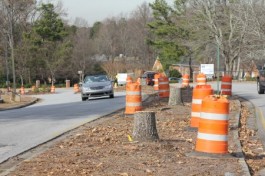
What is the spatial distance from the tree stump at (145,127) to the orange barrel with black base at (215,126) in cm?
166

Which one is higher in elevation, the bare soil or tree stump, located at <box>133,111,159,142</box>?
tree stump, located at <box>133,111,159,142</box>

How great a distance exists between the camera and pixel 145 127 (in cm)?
1013

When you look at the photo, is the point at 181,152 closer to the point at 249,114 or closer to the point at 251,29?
the point at 249,114

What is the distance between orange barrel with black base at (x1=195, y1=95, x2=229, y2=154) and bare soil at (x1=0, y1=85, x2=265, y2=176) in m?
0.17

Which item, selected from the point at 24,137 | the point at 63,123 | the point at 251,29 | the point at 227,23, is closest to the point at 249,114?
the point at 63,123

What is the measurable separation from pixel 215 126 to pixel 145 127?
191cm

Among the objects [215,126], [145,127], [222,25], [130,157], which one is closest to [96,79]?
[145,127]

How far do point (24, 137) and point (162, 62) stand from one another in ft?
200

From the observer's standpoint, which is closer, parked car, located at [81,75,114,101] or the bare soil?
→ the bare soil

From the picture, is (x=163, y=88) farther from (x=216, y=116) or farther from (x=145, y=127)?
(x=216, y=116)

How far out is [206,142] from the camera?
8602mm

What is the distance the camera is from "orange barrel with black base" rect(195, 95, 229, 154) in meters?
8.55

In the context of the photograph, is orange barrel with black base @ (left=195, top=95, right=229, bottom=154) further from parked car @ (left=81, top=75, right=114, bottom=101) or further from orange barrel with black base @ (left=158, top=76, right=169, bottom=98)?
parked car @ (left=81, top=75, right=114, bottom=101)

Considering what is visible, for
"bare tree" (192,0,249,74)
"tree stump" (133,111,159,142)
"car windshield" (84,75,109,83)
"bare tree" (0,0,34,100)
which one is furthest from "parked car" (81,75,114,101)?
"bare tree" (0,0,34,100)
